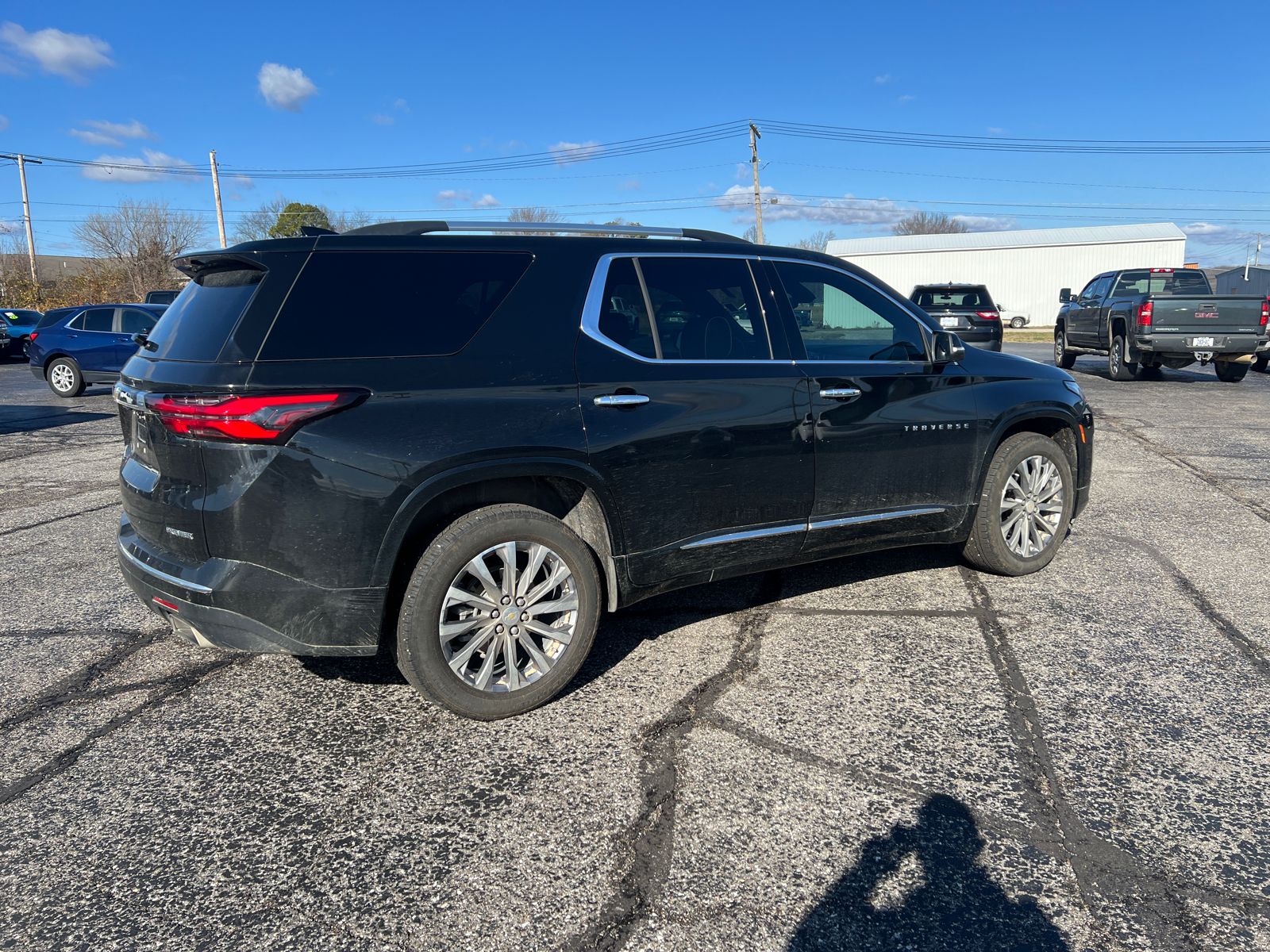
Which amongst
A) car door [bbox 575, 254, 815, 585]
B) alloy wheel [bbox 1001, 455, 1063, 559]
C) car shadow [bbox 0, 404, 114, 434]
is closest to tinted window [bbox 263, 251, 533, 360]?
car door [bbox 575, 254, 815, 585]

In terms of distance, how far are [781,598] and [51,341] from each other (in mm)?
17469

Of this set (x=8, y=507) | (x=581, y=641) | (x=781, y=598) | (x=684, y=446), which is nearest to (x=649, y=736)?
(x=581, y=641)

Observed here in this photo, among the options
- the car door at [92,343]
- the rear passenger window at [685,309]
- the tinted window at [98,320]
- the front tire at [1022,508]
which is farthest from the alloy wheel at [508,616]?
the tinted window at [98,320]

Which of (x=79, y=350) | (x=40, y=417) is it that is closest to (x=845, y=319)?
(x=40, y=417)

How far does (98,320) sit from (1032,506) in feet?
60.4

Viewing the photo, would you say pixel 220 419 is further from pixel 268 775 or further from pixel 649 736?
pixel 649 736

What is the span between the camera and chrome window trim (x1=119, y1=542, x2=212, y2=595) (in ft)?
10.3

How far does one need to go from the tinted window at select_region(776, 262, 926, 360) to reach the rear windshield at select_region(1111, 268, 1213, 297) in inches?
582

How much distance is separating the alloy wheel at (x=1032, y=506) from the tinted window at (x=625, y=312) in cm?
242

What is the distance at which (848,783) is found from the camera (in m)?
2.99

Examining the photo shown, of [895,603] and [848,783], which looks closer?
[848,783]

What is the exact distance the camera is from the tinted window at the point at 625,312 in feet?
12.2

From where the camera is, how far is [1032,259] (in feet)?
175

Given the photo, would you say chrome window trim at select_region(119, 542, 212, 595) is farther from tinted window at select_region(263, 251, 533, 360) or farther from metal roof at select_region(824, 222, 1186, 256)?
metal roof at select_region(824, 222, 1186, 256)
